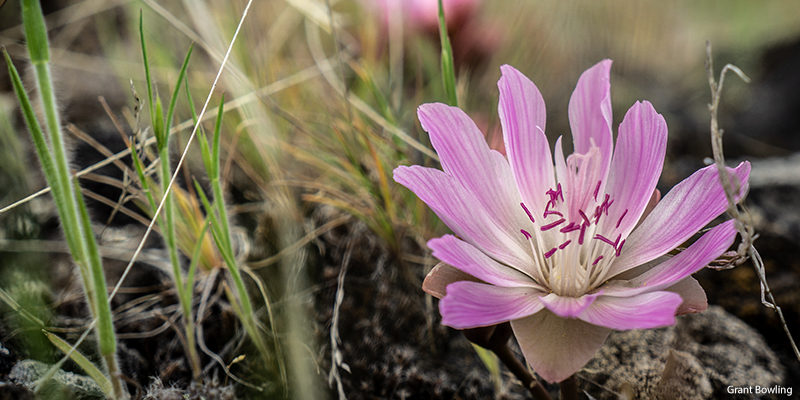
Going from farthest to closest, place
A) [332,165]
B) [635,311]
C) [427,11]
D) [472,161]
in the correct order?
[427,11] → [332,165] → [472,161] → [635,311]

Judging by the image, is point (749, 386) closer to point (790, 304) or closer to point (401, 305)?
point (790, 304)

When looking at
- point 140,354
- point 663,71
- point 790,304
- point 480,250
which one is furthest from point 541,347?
point 663,71

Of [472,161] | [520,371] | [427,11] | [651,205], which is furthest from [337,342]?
[427,11]

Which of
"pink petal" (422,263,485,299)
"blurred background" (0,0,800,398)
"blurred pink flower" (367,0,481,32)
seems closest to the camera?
"pink petal" (422,263,485,299)

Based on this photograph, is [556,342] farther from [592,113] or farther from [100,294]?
[100,294]

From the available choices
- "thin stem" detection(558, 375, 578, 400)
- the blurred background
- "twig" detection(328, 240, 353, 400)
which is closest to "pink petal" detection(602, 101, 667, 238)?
"thin stem" detection(558, 375, 578, 400)

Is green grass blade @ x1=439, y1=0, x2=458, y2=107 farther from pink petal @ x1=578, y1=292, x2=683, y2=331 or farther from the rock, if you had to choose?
the rock

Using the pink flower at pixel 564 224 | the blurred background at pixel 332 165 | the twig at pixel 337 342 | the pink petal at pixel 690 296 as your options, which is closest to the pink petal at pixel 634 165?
the pink flower at pixel 564 224

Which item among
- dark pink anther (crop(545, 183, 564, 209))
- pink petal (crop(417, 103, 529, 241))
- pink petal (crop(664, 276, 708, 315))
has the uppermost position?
pink petal (crop(417, 103, 529, 241))
